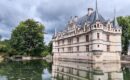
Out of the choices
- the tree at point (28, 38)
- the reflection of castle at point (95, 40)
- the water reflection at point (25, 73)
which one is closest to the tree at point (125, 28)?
the reflection of castle at point (95, 40)

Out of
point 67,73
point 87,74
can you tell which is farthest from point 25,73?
point 87,74

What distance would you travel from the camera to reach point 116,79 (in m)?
16.3

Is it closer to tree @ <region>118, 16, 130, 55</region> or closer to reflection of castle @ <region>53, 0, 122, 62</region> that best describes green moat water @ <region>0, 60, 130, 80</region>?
reflection of castle @ <region>53, 0, 122, 62</region>

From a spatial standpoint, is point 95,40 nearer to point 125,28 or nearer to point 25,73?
point 125,28

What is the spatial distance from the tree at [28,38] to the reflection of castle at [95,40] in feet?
46.6

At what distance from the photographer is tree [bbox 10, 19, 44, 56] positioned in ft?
202

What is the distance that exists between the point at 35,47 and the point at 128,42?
24821 mm

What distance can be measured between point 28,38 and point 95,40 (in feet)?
95.3

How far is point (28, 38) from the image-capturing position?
61.9 metres

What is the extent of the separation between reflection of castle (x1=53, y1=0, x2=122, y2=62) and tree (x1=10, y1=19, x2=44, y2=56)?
14.2 metres

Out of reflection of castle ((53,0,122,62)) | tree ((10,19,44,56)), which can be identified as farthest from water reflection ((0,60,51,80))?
tree ((10,19,44,56))

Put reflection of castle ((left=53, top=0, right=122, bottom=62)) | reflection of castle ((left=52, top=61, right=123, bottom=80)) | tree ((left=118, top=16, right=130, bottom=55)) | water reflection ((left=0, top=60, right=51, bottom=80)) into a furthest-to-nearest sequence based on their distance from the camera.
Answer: tree ((left=118, top=16, right=130, bottom=55)), reflection of castle ((left=53, top=0, right=122, bottom=62)), water reflection ((left=0, top=60, right=51, bottom=80)), reflection of castle ((left=52, top=61, right=123, bottom=80))

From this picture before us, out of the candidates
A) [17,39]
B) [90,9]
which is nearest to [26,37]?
[17,39]

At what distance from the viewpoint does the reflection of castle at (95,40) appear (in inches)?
1454
